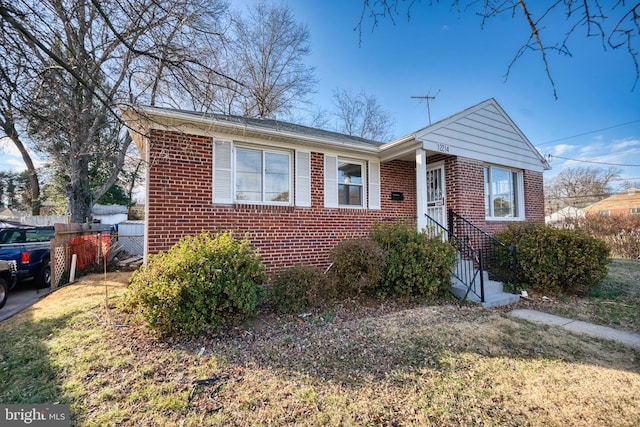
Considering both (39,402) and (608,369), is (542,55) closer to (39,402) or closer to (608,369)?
(608,369)

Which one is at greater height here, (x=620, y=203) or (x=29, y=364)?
(x=620, y=203)

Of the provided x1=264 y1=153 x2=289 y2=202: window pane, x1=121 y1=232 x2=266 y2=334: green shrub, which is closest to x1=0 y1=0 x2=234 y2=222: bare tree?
x1=121 y1=232 x2=266 y2=334: green shrub

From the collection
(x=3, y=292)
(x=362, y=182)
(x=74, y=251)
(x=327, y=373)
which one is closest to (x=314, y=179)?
(x=362, y=182)

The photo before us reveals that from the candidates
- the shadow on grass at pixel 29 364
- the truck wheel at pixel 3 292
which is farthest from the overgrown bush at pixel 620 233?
the truck wheel at pixel 3 292

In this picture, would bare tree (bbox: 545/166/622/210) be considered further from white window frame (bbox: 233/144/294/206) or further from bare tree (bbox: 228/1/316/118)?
white window frame (bbox: 233/144/294/206)

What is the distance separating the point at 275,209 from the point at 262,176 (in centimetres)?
81

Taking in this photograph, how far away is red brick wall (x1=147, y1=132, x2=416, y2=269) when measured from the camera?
5.22 metres

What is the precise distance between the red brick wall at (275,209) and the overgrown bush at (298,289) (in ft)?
4.53

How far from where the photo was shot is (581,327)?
14.2 feet

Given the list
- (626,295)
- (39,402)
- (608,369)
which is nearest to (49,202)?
(39,402)

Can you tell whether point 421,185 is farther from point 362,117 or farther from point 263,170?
point 362,117

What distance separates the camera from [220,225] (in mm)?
5641

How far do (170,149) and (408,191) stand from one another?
6201mm

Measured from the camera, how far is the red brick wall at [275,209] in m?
5.24
